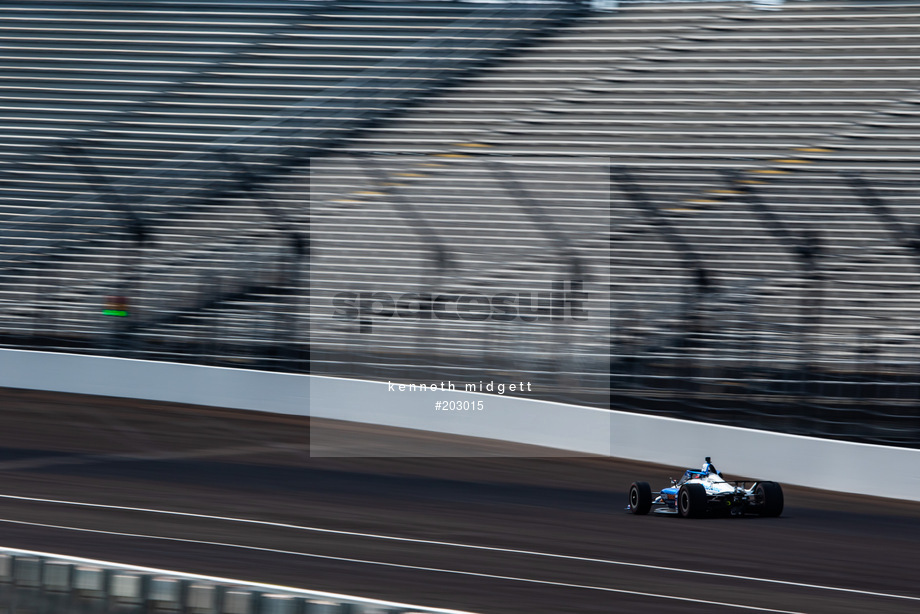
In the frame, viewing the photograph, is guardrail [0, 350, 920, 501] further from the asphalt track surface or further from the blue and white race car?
the blue and white race car

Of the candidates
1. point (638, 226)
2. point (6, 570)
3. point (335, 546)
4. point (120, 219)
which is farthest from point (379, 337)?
point (6, 570)

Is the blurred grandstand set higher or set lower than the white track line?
higher

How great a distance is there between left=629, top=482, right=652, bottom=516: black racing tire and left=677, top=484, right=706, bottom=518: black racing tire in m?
0.20

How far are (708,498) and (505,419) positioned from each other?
3.64 meters

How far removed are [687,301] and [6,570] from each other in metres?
7.74

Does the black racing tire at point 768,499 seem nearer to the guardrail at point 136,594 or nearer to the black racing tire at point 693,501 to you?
the black racing tire at point 693,501

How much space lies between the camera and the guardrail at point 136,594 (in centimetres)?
338

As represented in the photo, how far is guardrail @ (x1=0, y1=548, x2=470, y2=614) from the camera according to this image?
3.38 meters

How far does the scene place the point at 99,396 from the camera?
12.3 meters

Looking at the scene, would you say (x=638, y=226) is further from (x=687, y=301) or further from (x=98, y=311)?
(x=98, y=311)

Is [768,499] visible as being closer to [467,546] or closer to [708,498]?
[708,498]

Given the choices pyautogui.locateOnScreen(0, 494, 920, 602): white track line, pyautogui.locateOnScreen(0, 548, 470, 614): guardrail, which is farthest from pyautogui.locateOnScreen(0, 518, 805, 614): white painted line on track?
pyautogui.locateOnScreen(0, 548, 470, 614): guardrail

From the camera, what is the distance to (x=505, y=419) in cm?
1065

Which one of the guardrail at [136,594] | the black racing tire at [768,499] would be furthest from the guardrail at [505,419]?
the guardrail at [136,594]
